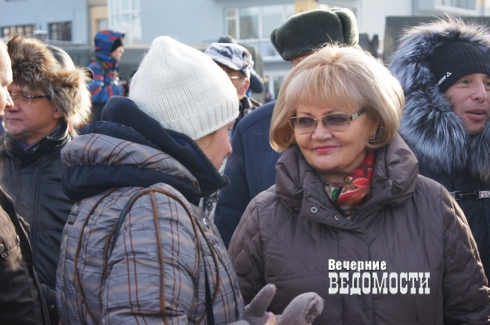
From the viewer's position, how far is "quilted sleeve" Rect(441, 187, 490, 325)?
2.26 m

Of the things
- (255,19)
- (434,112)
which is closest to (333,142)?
(434,112)

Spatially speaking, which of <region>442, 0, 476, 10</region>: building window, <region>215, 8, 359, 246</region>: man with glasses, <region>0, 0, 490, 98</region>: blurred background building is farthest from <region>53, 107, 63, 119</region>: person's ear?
<region>442, 0, 476, 10</region>: building window

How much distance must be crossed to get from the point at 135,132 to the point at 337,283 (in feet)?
2.92

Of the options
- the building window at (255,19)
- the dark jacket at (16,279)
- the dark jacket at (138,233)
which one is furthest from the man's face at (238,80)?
the building window at (255,19)

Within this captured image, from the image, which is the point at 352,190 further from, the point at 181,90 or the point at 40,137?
the point at 40,137

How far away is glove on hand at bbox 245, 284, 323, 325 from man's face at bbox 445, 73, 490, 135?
5.46 feet

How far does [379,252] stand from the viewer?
2232mm

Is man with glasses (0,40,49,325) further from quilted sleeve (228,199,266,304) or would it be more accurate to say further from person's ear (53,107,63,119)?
person's ear (53,107,63,119)

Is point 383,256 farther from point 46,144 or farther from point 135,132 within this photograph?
point 46,144

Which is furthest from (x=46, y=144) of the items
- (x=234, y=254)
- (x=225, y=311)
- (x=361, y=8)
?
(x=361, y=8)

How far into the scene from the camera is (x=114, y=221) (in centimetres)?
172

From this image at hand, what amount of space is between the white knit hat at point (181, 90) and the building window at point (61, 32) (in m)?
36.2

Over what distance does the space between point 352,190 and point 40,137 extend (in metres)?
1.99

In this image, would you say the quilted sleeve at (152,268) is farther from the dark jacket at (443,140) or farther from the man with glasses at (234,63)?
the man with glasses at (234,63)
